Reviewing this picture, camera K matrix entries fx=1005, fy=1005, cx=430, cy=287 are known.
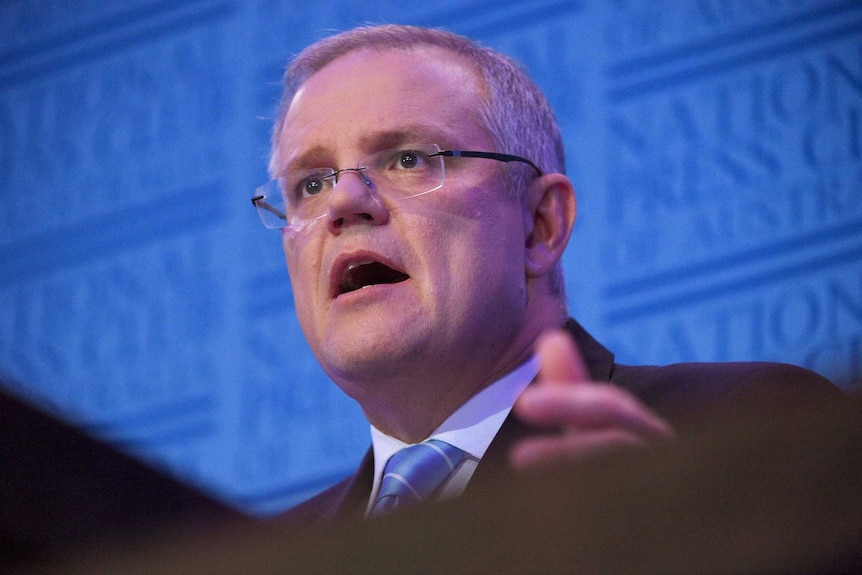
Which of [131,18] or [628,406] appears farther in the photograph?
[131,18]

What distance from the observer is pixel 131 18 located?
314cm

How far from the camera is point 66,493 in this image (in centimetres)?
75

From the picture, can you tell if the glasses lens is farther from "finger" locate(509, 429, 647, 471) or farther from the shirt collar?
"finger" locate(509, 429, 647, 471)

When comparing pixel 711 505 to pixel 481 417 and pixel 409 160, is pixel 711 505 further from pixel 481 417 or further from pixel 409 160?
pixel 409 160

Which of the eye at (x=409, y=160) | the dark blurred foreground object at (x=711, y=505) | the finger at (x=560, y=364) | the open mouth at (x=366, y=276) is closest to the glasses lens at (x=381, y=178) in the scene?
the eye at (x=409, y=160)

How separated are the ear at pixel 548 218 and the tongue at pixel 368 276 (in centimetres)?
25

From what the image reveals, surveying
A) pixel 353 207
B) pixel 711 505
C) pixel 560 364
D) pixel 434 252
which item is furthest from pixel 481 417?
pixel 711 505

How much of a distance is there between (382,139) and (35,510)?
0.96 metres

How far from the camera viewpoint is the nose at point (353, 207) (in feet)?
4.82

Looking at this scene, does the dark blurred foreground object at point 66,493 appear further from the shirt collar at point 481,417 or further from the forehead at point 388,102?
the forehead at point 388,102

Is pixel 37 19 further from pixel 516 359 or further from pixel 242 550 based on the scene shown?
pixel 242 550

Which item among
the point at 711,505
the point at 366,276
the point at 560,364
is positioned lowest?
the point at 711,505

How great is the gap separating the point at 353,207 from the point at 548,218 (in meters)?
0.40

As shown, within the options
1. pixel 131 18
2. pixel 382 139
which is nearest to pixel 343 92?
pixel 382 139
